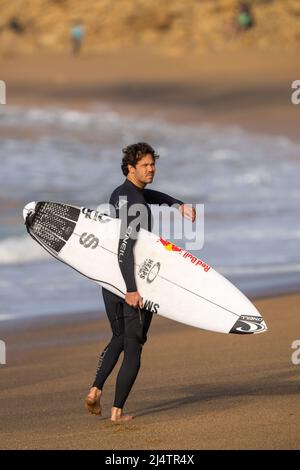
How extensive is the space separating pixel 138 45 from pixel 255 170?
74.3 feet

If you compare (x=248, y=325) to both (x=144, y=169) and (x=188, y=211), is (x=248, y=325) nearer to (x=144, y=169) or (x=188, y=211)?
(x=188, y=211)

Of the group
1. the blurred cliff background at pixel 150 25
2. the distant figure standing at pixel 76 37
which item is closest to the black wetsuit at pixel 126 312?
the blurred cliff background at pixel 150 25

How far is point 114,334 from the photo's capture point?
19.5 feet

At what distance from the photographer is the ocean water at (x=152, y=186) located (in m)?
10.5

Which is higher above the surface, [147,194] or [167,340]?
[147,194]

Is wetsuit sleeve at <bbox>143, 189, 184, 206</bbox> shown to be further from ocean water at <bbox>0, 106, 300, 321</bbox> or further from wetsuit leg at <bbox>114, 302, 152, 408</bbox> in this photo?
ocean water at <bbox>0, 106, 300, 321</bbox>

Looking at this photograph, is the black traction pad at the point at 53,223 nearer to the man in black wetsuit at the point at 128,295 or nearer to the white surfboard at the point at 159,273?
the white surfboard at the point at 159,273

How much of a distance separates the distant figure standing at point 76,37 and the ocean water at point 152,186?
30.0ft

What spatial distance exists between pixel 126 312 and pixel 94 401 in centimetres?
48

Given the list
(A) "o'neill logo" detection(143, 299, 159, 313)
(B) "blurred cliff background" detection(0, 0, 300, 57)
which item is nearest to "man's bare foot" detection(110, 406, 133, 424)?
(A) "o'neill logo" detection(143, 299, 159, 313)

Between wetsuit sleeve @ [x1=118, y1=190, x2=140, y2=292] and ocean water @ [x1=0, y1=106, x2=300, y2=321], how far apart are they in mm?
3416

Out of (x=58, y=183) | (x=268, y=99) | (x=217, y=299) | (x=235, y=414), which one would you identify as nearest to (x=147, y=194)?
(x=217, y=299)

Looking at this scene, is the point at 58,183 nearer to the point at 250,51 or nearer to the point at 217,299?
the point at 217,299
